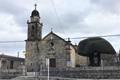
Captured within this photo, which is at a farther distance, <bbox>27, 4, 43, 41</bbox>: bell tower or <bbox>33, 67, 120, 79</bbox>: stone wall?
<bbox>27, 4, 43, 41</bbox>: bell tower

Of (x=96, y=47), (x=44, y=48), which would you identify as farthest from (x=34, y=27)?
(x=96, y=47)

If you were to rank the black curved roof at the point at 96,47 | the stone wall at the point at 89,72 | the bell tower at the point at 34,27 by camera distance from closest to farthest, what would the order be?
the stone wall at the point at 89,72 → the black curved roof at the point at 96,47 → the bell tower at the point at 34,27

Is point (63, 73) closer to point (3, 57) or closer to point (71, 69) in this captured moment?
point (71, 69)

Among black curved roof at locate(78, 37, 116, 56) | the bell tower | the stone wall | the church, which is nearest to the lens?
the stone wall

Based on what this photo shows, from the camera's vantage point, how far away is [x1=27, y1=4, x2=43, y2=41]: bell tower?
5515 cm

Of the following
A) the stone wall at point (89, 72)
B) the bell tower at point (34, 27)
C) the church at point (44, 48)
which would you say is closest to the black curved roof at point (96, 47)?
the stone wall at point (89, 72)

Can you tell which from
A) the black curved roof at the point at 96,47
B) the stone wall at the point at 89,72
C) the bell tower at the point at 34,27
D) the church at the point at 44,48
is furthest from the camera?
the bell tower at the point at 34,27

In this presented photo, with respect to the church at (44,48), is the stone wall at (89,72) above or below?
below

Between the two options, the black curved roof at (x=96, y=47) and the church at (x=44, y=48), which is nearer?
the black curved roof at (x=96, y=47)

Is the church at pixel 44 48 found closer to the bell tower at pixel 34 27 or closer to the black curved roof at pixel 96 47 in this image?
the bell tower at pixel 34 27

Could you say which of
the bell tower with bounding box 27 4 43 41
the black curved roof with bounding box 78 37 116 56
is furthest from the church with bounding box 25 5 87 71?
the black curved roof with bounding box 78 37 116 56

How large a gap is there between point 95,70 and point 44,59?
18161 mm

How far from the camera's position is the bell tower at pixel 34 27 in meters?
55.2

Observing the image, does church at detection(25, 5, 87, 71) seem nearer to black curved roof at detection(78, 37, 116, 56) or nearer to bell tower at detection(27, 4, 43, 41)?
bell tower at detection(27, 4, 43, 41)
